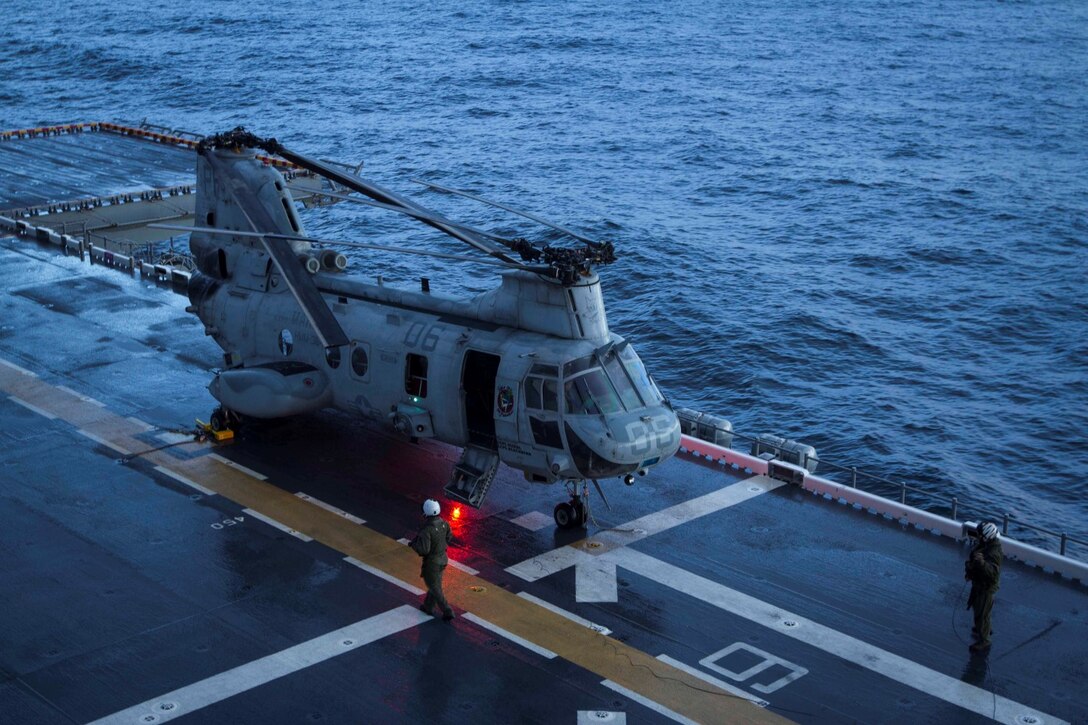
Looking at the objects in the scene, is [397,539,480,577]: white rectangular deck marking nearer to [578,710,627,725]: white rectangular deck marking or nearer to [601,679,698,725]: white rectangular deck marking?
[601,679,698,725]: white rectangular deck marking

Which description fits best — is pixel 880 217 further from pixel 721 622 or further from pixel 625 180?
pixel 721 622

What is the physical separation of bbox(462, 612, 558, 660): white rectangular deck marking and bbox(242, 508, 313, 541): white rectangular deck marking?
403 centimetres

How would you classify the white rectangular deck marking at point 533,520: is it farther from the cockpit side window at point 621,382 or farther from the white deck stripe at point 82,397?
the white deck stripe at point 82,397

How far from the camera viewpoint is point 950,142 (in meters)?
74.8

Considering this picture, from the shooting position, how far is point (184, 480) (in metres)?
23.1

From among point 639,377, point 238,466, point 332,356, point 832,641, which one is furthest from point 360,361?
point 832,641

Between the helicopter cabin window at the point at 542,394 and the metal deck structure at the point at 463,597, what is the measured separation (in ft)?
8.22

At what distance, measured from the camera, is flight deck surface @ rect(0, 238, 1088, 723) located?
1619 cm

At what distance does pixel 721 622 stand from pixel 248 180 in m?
13.9

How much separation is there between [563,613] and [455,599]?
5.69 feet

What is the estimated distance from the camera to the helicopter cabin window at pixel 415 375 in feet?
71.4

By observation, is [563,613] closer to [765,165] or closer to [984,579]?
[984,579]

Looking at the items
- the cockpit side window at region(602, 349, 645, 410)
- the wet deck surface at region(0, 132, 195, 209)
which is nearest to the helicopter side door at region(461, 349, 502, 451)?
the cockpit side window at region(602, 349, 645, 410)

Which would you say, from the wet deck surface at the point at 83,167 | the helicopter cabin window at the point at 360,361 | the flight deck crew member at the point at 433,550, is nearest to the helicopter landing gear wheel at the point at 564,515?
the flight deck crew member at the point at 433,550
